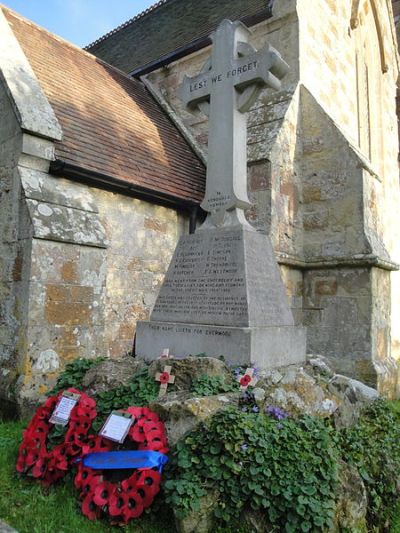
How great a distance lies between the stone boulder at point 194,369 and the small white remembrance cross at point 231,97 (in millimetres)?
1506

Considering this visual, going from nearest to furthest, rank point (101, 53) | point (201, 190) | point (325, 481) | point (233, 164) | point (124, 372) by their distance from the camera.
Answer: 1. point (325, 481)
2. point (124, 372)
3. point (233, 164)
4. point (201, 190)
5. point (101, 53)

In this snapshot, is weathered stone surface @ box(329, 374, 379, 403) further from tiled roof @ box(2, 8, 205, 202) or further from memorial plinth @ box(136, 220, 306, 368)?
tiled roof @ box(2, 8, 205, 202)

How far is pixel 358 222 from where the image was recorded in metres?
7.27

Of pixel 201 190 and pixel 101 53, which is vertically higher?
pixel 101 53

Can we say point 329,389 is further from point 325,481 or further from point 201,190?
point 201,190

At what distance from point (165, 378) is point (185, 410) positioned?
57 cm

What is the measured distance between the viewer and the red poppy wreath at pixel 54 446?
308cm

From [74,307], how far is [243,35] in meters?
3.56

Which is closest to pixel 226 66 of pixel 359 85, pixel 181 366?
pixel 181 366

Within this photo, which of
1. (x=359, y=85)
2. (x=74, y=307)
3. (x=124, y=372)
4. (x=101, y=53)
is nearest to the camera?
(x=124, y=372)

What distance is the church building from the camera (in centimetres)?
512

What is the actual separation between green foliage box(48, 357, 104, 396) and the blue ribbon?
1.14 metres

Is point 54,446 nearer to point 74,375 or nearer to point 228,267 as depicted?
point 74,375

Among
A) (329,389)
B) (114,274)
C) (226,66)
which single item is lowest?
(329,389)
